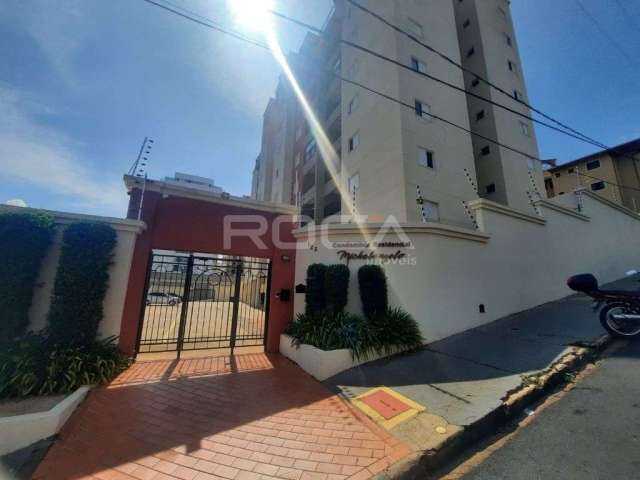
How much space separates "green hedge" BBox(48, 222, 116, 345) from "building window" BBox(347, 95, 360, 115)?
1489 cm

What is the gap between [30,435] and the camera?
3.34 meters

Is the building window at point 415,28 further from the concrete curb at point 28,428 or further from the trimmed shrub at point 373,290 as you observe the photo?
the concrete curb at point 28,428

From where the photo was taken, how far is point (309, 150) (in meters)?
22.8

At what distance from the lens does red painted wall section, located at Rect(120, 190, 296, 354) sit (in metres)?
6.21

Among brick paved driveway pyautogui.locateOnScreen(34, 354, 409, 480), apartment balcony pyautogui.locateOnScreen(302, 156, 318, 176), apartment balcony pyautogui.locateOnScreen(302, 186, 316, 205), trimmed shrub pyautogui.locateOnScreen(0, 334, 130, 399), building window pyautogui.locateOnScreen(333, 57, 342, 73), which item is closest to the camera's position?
brick paved driveway pyautogui.locateOnScreen(34, 354, 409, 480)

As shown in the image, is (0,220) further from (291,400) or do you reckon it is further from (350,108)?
(350,108)

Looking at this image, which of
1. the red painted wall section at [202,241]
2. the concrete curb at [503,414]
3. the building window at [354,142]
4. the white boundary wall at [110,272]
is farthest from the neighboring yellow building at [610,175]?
the white boundary wall at [110,272]

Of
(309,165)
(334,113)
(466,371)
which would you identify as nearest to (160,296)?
(466,371)

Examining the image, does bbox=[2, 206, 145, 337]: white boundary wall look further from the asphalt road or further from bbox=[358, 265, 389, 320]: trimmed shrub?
the asphalt road

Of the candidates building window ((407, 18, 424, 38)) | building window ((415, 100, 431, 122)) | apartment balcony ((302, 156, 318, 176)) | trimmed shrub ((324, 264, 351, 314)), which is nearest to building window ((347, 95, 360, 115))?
building window ((415, 100, 431, 122))

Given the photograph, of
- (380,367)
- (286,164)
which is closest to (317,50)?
(286,164)

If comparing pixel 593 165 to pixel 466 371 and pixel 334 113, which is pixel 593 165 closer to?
pixel 334 113

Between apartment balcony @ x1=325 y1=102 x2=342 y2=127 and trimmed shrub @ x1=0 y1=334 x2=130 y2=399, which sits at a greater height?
apartment balcony @ x1=325 y1=102 x2=342 y2=127

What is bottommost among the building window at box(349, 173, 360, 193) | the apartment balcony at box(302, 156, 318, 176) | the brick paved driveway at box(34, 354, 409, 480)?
the brick paved driveway at box(34, 354, 409, 480)
